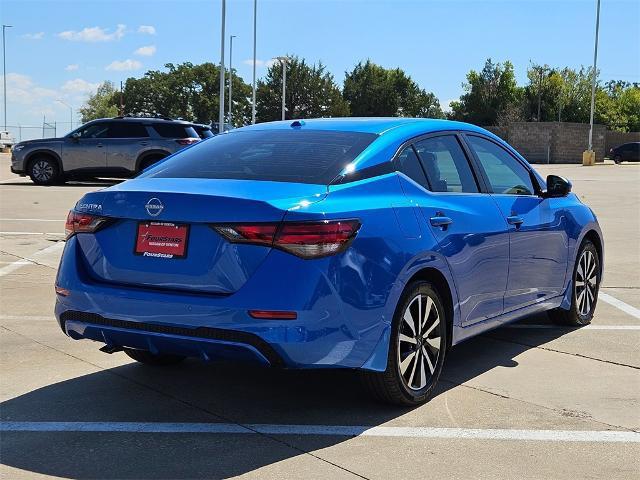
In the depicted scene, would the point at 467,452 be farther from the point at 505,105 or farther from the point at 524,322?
the point at 505,105

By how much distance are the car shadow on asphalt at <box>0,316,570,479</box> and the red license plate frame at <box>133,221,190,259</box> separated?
0.90m

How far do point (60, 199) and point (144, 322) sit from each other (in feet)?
50.8

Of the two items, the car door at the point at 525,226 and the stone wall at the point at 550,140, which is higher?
the stone wall at the point at 550,140

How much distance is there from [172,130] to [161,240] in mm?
19473

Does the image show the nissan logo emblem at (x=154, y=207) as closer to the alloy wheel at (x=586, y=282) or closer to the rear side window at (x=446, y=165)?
the rear side window at (x=446, y=165)

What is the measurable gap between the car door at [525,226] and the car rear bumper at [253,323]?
1.74m

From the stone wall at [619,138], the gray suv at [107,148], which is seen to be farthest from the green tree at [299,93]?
the gray suv at [107,148]

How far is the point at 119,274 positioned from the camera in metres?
4.42

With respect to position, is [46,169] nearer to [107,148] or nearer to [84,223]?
[107,148]

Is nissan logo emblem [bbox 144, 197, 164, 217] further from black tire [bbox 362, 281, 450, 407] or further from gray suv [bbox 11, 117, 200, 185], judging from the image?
gray suv [bbox 11, 117, 200, 185]

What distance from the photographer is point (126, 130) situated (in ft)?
76.1

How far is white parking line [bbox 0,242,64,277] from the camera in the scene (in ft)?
31.2

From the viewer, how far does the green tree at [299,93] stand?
3469 inches

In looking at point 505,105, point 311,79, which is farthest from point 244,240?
point 505,105
